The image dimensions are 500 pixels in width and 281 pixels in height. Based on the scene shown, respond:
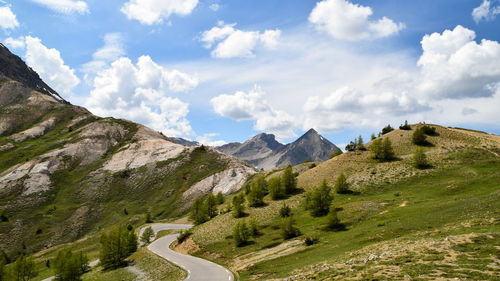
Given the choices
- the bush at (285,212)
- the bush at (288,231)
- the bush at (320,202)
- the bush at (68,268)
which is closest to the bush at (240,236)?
the bush at (288,231)

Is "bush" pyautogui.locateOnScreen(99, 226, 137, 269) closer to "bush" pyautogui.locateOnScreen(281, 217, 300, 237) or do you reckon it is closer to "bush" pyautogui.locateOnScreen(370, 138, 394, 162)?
"bush" pyautogui.locateOnScreen(281, 217, 300, 237)

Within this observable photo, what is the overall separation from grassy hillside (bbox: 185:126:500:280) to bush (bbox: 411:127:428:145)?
8.11 ft

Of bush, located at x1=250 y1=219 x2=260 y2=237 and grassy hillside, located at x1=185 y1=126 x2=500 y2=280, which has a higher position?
grassy hillside, located at x1=185 y1=126 x2=500 y2=280

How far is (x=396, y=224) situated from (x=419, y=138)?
200ft

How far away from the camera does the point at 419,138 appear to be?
91.9m

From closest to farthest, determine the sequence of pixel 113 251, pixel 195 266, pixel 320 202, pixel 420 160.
→ pixel 195 266
pixel 320 202
pixel 113 251
pixel 420 160

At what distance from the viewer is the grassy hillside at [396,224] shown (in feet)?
77.8

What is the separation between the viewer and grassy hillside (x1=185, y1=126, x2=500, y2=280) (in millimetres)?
23719

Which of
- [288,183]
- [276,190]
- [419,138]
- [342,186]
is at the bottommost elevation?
[276,190]

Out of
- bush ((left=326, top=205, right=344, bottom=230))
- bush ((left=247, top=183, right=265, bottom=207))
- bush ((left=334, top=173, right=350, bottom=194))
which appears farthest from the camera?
bush ((left=247, top=183, right=265, bottom=207))

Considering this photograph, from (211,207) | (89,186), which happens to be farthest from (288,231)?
(89,186)

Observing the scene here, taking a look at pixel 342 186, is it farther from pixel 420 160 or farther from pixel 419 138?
pixel 419 138

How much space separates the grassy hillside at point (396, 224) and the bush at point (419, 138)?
247 cm

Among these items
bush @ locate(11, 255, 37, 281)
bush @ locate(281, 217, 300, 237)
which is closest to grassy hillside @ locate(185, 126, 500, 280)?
bush @ locate(281, 217, 300, 237)
